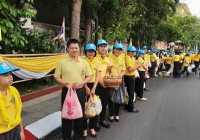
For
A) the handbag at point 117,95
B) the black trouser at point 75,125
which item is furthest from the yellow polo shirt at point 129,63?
the black trouser at point 75,125

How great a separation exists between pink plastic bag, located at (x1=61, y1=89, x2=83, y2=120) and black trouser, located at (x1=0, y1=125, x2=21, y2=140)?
1.53m

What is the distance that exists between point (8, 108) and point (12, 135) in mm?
Answer: 320

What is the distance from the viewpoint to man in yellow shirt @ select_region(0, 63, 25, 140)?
3.41 meters

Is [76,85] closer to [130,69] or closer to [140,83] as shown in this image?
[130,69]

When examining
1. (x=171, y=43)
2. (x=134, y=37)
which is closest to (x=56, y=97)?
(x=134, y=37)

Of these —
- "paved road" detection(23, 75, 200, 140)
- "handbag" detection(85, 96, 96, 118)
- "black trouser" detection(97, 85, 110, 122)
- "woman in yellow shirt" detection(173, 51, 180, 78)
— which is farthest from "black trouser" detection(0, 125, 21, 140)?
"woman in yellow shirt" detection(173, 51, 180, 78)

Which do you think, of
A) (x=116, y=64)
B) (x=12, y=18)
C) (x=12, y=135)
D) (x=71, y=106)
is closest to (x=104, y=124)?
(x=116, y=64)

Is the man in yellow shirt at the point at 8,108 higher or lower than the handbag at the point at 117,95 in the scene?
higher

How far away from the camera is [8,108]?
349cm

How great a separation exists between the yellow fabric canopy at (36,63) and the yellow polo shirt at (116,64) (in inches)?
102

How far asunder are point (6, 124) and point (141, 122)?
457cm

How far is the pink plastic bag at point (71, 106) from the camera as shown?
16.8 feet

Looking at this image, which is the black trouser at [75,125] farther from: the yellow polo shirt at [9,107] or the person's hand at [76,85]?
the yellow polo shirt at [9,107]

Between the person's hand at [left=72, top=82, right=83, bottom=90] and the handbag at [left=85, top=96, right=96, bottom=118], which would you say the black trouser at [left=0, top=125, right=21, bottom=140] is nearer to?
the person's hand at [left=72, top=82, right=83, bottom=90]
